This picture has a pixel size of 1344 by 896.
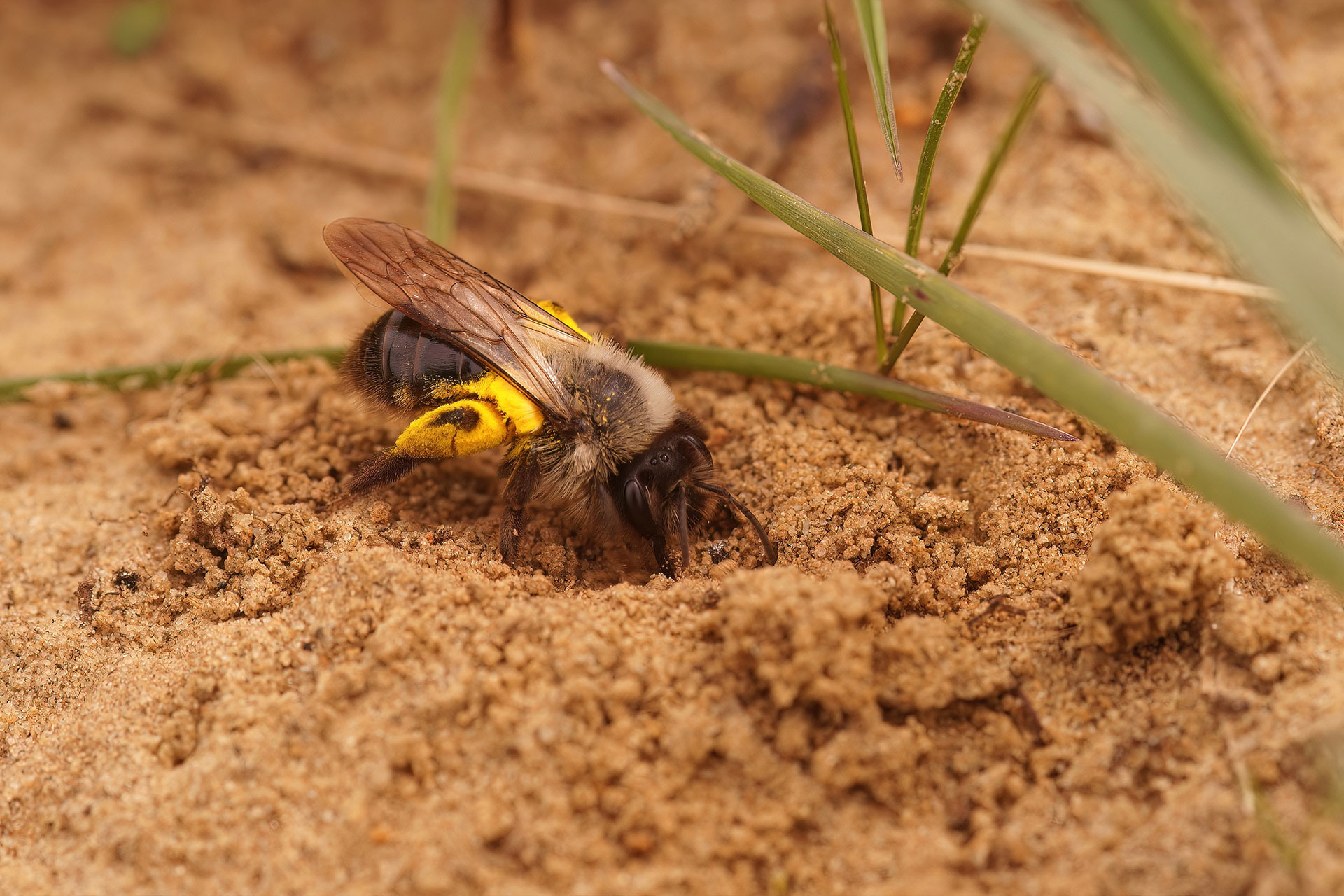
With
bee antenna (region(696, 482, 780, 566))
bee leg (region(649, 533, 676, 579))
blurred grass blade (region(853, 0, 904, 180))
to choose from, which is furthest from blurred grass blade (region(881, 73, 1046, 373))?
bee leg (region(649, 533, 676, 579))

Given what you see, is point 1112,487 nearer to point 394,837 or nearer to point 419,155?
point 394,837

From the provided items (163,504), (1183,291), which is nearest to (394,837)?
(163,504)

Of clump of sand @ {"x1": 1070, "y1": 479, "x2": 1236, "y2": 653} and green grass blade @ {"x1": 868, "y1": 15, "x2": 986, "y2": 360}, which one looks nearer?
clump of sand @ {"x1": 1070, "y1": 479, "x2": 1236, "y2": 653}

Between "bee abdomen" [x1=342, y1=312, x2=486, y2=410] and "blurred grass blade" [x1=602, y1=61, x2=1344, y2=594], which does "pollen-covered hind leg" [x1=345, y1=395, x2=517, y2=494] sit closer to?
"bee abdomen" [x1=342, y1=312, x2=486, y2=410]

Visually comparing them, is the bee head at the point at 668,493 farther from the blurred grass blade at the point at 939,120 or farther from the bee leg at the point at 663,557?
the blurred grass blade at the point at 939,120

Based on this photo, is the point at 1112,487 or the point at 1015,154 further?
the point at 1015,154

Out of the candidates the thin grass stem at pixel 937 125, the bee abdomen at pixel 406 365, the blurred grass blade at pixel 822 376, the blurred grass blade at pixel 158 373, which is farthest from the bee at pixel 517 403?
the thin grass stem at pixel 937 125
